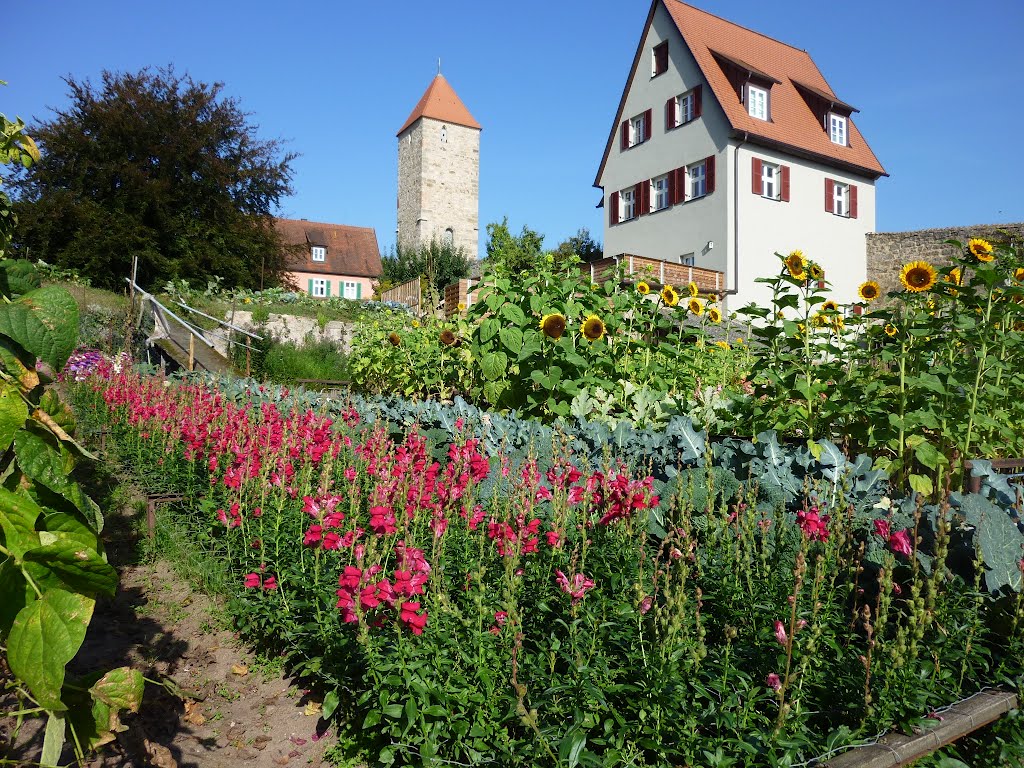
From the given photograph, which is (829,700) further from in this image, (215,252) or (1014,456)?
(215,252)

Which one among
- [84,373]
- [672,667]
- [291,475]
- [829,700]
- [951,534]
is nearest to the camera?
[672,667]

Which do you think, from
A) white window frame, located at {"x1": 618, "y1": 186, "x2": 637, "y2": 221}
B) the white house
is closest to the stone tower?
the white house

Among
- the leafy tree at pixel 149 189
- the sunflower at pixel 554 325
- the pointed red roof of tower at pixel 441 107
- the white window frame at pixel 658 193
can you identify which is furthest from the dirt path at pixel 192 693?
the pointed red roof of tower at pixel 441 107

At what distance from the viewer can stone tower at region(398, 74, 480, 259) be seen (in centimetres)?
4003

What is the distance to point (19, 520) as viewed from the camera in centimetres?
75

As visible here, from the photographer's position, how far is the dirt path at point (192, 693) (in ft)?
7.47

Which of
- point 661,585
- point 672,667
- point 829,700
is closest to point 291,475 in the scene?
point 661,585

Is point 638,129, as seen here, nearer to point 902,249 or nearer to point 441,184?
point 902,249

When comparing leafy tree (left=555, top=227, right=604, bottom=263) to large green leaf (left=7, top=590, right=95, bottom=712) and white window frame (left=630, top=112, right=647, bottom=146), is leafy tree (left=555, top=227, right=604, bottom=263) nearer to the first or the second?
white window frame (left=630, top=112, right=647, bottom=146)

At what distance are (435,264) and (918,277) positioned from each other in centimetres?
3197

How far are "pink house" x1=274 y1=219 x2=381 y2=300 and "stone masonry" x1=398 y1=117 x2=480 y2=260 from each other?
261 inches

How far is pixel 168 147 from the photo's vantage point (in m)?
19.8

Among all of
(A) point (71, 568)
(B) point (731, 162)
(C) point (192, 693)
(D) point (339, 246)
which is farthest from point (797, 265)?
(D) point (339, 246)

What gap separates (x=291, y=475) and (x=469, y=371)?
149 inches
